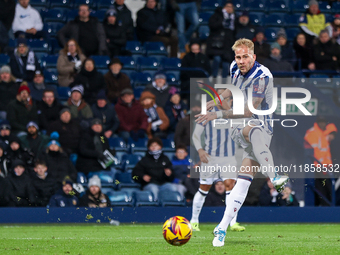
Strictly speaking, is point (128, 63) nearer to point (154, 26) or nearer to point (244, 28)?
point (154, 26)

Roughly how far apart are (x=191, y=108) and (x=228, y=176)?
3.27 metres

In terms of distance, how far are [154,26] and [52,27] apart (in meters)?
2.55

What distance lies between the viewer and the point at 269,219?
444 inches

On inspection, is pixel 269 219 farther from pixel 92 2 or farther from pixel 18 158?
pixel 92 2

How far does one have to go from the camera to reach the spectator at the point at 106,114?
1246 cm

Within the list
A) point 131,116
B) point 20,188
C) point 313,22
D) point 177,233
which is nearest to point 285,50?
point 313,22

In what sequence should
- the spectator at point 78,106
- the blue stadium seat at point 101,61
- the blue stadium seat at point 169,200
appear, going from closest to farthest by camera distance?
the blue stadium seat at point 169,200 < the spectator at point 78,106 < the blue stadium seat at point 101,61

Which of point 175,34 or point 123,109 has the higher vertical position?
point 175,34

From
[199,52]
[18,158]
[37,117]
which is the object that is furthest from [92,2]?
[18,158]

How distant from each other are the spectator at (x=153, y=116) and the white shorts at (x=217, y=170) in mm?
2992

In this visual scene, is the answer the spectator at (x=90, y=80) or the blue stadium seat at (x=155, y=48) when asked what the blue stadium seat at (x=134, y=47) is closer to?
the blue stadium seat at (x=155, y=48)

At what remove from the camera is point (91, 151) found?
38.0 feet

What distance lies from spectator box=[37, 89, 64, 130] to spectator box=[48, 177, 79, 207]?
177 cm

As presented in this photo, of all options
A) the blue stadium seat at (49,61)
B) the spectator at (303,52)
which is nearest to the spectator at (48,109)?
the blue stadium seat at (49,61)
